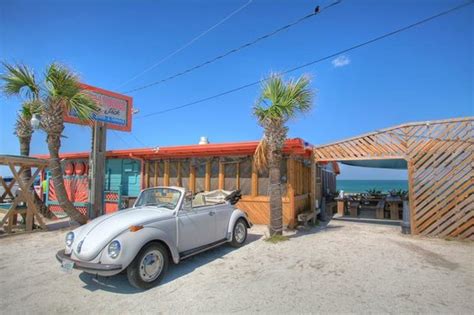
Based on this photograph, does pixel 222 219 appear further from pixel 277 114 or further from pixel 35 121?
pixel 35 121

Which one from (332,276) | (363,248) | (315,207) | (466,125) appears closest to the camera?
(332,276)

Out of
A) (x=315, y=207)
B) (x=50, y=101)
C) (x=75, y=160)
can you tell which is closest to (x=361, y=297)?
(x=315, y=207)

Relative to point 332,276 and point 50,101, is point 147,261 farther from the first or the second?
point 50,101

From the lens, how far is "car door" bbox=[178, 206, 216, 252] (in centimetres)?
498

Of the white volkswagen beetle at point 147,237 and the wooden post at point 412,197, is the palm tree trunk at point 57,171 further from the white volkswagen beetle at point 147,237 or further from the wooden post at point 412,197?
the wooden post at point 412,197

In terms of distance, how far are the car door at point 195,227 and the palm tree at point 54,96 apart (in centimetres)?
500

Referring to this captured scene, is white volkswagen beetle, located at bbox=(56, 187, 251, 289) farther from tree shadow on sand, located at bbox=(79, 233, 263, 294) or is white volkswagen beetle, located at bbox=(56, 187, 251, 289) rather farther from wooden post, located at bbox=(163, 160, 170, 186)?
wooden post, located at bbox=(163, 160, 170, 186)

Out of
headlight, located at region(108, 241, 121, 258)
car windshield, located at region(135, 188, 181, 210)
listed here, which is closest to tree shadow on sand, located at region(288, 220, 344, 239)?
car windshield, located at region(135, 188, 181, 210)

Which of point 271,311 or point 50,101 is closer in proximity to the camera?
point 271,311

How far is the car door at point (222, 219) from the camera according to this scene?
5.97 m

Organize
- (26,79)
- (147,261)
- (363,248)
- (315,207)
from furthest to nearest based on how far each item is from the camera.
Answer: (315,207), (26,79), (363,248), (147,261)

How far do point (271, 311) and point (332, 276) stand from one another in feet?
5.72

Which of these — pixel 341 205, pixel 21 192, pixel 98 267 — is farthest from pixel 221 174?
pixel 341 205

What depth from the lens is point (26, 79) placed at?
315 inches
